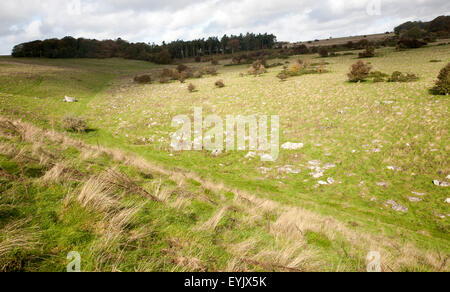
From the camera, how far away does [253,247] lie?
13.6ft

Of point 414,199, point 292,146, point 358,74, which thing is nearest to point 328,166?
point 292,146

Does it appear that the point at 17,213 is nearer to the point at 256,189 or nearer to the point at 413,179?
the point at 256,189

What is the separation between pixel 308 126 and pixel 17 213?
642 inches

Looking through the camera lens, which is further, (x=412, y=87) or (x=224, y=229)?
(x=412, y=87)

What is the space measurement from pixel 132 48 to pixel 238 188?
100 m

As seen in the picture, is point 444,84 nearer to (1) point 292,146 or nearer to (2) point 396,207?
(1) point 292,146

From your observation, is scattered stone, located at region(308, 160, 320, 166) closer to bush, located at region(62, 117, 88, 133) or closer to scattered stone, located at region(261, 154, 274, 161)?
scattered stone, located at region(261, 154, 274, 161)

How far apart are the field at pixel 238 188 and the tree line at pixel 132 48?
5913 cm

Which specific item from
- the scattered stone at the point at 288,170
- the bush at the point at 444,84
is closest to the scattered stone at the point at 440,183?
the scattered stone at the point at 288,170

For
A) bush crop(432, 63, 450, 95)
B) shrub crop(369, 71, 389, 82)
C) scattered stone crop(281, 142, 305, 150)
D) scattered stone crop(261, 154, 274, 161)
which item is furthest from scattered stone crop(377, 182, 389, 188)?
shrub crop(369, 71, 389, 82)

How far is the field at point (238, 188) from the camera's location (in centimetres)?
355

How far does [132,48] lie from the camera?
90.1m

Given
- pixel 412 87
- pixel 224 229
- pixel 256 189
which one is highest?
pixel 412 87

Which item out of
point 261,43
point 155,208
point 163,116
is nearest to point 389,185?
point 155,208
